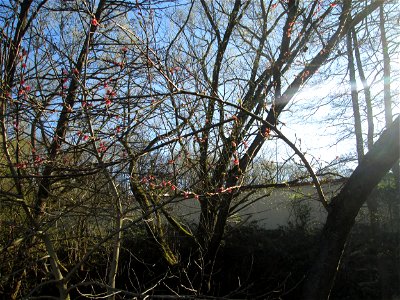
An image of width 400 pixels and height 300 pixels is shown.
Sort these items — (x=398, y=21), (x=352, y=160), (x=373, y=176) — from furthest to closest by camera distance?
(x=352, y=160) < (x=398, y=21) < (x=373, y=176)

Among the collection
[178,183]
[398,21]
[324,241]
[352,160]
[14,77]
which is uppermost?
[398,21]

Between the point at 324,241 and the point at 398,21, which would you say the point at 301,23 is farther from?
the point at 324,241

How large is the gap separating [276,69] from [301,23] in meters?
0.84

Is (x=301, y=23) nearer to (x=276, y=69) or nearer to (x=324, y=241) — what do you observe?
(x=276, y=69)

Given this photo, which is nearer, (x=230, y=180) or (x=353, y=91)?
(x=230, y=180)

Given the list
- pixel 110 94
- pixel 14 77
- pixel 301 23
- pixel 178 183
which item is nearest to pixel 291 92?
pixel 301 23

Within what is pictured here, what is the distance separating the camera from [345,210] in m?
3.99

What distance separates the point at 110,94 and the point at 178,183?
140 cm

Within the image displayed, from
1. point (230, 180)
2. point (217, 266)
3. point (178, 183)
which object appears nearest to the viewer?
point (178, 183)

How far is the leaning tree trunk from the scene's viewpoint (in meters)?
3.89

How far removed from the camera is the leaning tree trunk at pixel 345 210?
389 cm

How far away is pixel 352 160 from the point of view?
280 inches

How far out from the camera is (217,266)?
809 centimetres

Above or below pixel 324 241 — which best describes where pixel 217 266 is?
below
